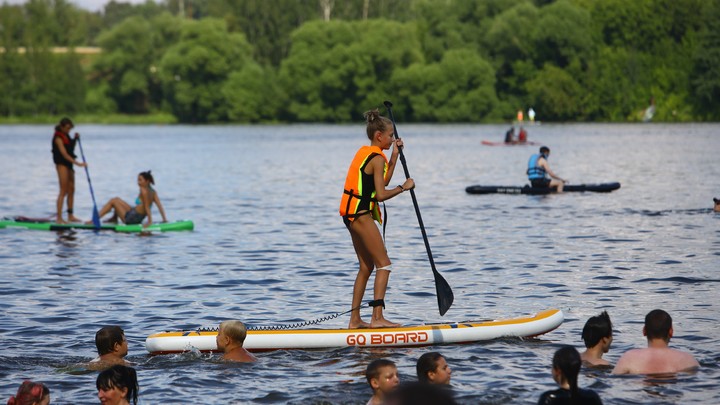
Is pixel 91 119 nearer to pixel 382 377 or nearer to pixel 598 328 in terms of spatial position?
pixel 598 328

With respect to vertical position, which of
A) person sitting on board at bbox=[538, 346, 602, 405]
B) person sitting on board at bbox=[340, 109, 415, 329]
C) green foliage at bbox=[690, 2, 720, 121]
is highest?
green foliage at bbox=[690, 2, 720, 121]

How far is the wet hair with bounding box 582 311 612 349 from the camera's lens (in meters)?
10.4

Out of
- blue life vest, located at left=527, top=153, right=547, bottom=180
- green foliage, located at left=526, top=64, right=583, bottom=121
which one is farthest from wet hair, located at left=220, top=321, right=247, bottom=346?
green foliage, located at left=526, top=64, right=583, bottom=121

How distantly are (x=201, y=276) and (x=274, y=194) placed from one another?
1961 cm

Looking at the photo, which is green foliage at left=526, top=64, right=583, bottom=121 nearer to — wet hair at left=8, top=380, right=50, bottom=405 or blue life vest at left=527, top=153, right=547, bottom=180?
blue life vest at left=527, top=153, right=547, bottom=180

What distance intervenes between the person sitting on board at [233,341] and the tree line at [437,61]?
9474 cm

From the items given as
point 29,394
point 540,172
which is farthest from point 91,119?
point 29,394

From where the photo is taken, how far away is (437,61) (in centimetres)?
11531

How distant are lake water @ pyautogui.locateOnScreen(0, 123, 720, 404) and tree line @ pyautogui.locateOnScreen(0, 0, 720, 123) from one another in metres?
64.3

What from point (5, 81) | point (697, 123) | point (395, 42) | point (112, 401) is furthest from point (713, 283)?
point (5, 81)

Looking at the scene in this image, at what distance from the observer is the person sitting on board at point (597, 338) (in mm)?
10406

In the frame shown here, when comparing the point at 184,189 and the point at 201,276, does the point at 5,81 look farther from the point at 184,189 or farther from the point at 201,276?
the point at 201,276

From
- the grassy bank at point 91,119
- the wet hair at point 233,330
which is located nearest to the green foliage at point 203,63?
the grassy bank at point 91,119

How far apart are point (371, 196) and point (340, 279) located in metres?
6.34
